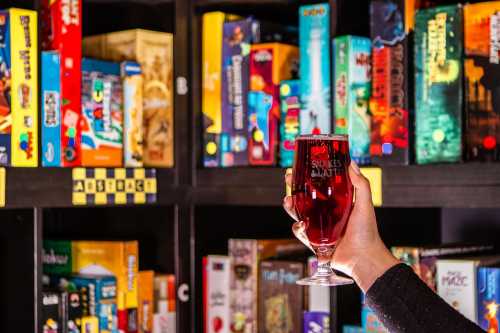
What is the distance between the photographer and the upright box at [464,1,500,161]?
6.12 ft

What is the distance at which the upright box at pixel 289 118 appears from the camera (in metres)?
2.23

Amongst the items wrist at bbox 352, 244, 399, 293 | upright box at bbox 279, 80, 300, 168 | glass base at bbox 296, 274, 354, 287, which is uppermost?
upright box at bbox 279, 80, 300, 168

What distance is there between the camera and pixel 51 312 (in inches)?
84.0

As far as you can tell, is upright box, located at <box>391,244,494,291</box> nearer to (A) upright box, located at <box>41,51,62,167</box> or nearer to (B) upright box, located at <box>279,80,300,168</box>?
(B) upright box, located at <box>279,80,300,168</box>

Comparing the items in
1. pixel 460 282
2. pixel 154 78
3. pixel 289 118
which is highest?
pixel 154 78

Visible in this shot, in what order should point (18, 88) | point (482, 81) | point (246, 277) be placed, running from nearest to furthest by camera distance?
point (482, 81), point (18, 88), point (246, 277)

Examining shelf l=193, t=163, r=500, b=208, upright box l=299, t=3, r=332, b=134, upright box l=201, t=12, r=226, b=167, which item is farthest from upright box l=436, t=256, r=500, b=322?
upright box l=201, t=12, r=226, b=167

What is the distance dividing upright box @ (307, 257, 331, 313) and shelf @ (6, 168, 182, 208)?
1.89 feet

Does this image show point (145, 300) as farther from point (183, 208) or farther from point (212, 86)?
point (212, 86)

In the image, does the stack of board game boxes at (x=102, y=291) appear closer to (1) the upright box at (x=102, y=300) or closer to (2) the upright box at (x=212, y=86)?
(1) the upright box at (x=102, y=300)

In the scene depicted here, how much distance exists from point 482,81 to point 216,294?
2.95 ft

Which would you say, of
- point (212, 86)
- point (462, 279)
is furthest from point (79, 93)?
point (462, 279)

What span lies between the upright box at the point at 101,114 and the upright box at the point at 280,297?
0.46m

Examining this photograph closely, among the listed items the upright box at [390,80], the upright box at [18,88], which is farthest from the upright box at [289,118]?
the upright box at [18,88]
